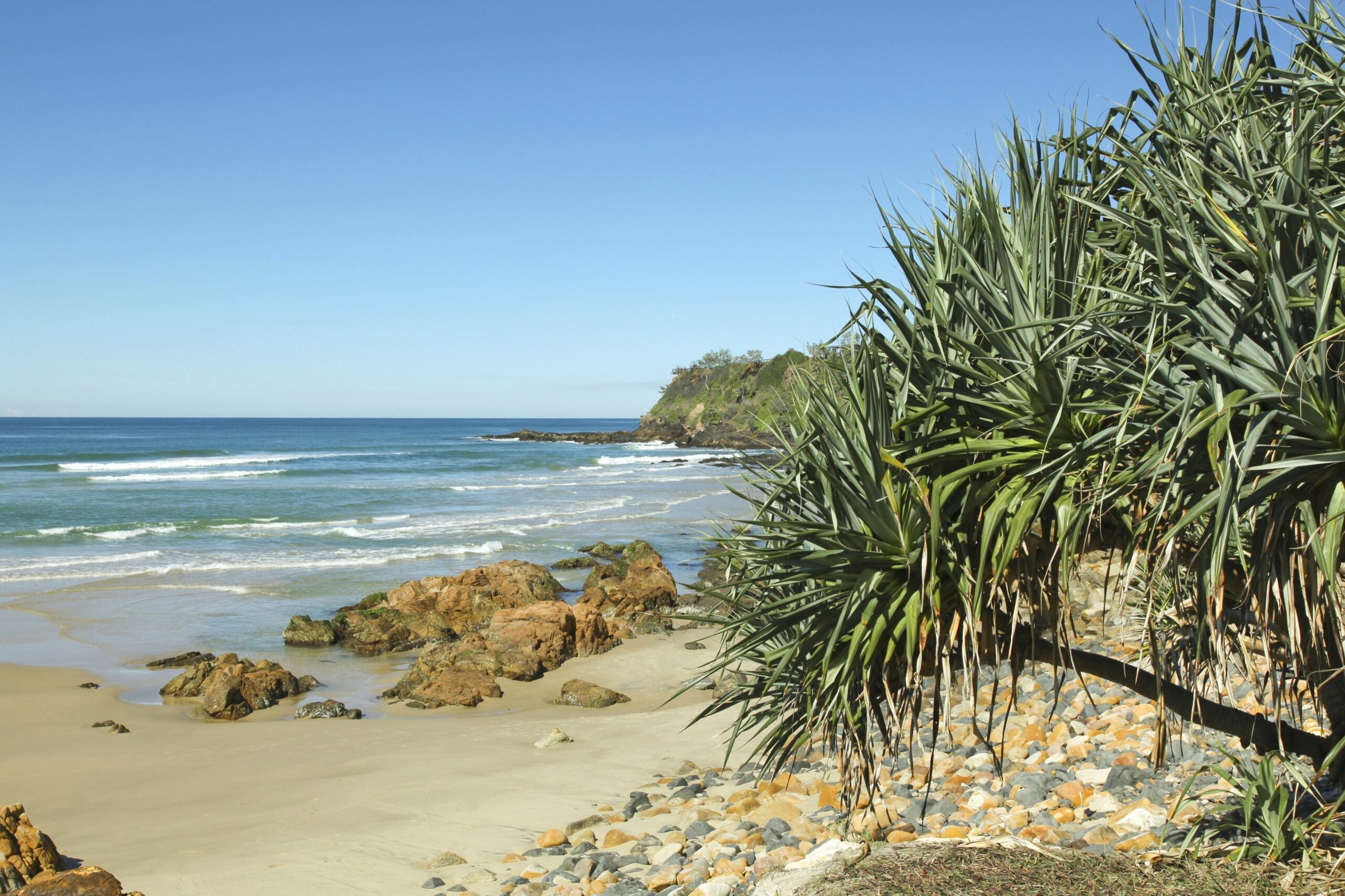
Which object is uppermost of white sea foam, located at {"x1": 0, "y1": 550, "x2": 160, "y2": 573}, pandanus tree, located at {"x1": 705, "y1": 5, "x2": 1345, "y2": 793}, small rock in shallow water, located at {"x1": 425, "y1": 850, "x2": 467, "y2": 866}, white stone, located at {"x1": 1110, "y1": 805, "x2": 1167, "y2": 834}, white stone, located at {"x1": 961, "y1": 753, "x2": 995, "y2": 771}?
pandanus tree, located at {"x1": 705, "y1": 5, "x2": 1345, "y2": 793}

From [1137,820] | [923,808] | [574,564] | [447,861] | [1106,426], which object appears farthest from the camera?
[574,564]

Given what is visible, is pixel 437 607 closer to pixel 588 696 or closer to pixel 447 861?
pixel 588 696

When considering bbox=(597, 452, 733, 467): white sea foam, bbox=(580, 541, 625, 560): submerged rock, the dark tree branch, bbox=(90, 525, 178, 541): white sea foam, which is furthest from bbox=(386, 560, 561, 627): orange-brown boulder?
bbox=(597, 452, 733, 467): white sea foam

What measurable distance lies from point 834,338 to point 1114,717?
482 cm

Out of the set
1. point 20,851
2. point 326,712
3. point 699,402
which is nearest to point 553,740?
point 326,712

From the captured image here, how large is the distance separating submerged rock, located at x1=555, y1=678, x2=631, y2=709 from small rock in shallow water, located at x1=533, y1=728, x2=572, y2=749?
5.94 feet

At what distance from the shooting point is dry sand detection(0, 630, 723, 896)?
7.66 m

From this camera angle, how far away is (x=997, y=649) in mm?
4301

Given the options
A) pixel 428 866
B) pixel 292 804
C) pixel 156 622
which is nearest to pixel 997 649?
pixel 428 866

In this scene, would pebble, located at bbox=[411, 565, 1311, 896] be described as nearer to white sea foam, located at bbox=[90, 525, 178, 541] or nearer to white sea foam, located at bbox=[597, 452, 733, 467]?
white sea foam, located at bbox=[90, 525, 178, 541]

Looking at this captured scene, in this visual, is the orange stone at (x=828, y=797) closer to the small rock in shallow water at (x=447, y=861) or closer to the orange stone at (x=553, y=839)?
the orange stone at (x=553, y=839)

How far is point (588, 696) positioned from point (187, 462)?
5940 centimetres

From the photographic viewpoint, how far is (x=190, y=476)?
171 ft

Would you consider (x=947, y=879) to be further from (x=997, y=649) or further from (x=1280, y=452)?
(x=1280, y=452)
